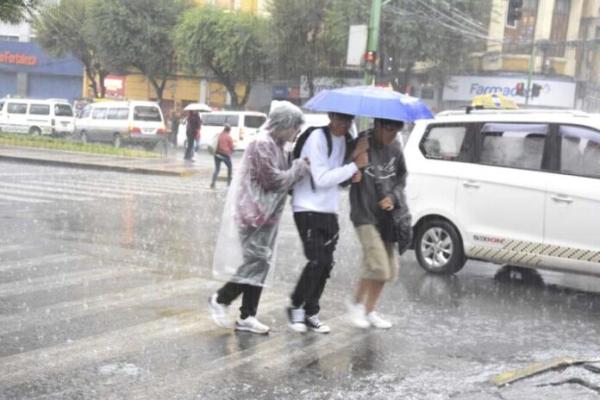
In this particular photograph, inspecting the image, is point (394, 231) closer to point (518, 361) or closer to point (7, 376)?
point (518, 361)

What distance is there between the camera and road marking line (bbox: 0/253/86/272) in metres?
7.82

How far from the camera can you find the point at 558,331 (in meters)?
6.36

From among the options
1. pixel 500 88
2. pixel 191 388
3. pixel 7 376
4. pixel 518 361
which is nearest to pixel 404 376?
pixel 518 361

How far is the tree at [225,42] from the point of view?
4338cm

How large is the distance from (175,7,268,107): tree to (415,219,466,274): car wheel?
35.0 metres

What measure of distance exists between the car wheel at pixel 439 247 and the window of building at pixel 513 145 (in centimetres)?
86

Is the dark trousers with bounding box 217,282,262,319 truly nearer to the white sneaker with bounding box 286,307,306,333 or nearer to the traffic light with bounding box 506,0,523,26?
the white sneaker with bounding box 286,307,306,333

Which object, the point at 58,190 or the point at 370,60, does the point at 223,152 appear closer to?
the point at 58,190

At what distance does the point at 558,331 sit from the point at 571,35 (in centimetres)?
4013

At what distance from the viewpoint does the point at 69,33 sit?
50.5 m

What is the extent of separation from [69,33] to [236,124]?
22866 millimetres

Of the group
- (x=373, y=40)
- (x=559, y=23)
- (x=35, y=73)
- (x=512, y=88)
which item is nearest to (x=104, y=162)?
(x=373, y=40)

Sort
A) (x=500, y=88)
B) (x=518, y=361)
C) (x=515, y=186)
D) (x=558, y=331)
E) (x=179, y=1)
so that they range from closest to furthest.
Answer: (x=518, y=361)
(x=558, y=331)
(x=515, y=186)
(x=500, y=88)
(x=179, y=1)

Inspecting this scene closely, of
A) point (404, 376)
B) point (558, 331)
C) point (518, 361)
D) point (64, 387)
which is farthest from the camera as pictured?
point (558, 331)
